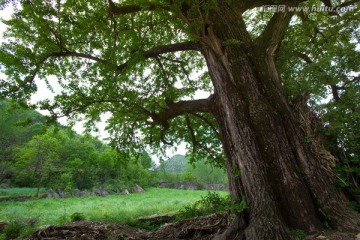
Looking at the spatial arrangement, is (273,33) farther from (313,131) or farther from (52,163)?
(52,163)

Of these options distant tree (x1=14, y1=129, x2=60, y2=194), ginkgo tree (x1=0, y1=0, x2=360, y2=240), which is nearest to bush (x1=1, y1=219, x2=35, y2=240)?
ginkgo tree (x1=0, y1=0, x2=360, y2=240)

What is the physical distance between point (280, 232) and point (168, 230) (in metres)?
3.45

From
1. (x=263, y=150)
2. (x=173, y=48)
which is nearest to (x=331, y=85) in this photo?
(x=263, y=150)

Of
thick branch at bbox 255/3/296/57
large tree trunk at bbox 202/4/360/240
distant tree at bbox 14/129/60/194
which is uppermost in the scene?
distant tree at bbox 14/129/60/194

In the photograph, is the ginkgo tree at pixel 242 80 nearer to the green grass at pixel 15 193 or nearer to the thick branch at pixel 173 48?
the thick branch at pixel 173 48

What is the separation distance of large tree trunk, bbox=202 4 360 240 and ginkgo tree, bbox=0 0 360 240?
0.7 inches

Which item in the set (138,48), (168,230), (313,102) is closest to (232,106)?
(313,102)

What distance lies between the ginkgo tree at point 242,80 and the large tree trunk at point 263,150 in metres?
0.02

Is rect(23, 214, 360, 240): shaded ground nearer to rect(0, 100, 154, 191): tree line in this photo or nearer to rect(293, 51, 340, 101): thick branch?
rect(293, 51, 340, 101): thick branch

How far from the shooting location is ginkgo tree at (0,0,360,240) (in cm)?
399

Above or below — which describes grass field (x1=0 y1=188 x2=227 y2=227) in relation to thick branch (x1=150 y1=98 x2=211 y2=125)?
below

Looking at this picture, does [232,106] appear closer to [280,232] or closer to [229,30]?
[229,30]

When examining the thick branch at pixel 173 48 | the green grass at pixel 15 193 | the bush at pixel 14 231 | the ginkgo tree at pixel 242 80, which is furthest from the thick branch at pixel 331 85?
the green grass at pixel 15 193

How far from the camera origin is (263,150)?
428cm
